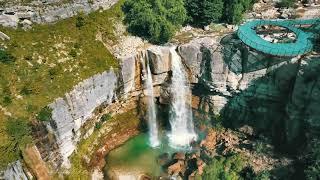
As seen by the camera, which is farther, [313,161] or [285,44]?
[285,44]

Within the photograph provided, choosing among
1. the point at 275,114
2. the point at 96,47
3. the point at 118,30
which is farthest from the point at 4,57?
the point at 275,114

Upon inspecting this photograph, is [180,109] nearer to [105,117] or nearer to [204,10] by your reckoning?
Answer: [105,117]

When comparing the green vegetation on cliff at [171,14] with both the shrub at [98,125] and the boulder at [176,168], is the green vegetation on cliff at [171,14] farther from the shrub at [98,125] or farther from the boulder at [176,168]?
the boulder at [176,168]

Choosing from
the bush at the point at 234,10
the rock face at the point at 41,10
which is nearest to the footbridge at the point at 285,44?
the bush at the point at 234,10

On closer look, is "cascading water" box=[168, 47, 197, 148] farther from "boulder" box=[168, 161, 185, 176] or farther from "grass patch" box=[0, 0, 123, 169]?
"grass patch" box=[0, 0, 123, 169]

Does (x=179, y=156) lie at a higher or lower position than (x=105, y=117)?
lower

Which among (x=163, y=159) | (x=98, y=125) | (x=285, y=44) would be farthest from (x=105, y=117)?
(x=285, y=44)

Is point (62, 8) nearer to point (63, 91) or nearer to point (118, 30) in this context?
point (118, 30)

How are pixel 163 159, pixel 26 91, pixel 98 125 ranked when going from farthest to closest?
1. pixel 98 125
2. pixel 163 159
3. pixel 26 91
